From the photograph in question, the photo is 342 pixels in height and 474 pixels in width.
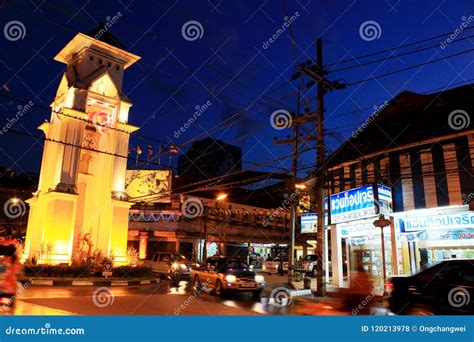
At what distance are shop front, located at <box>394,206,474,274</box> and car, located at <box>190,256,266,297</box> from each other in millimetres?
6187

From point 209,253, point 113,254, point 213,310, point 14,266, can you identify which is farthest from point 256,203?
point 14,266

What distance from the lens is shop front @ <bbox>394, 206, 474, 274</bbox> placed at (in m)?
14.0

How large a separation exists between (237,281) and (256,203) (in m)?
34.4

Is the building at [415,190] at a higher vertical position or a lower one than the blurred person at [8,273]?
higher

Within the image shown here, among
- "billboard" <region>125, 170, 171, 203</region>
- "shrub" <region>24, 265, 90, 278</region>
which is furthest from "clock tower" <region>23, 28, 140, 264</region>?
"billboard" <region>125, 170, 171, 203</region>

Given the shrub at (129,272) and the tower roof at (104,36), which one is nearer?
the shrub at (129,272)

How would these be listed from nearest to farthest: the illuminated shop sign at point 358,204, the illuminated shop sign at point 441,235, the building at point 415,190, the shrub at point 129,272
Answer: the illuminated shop sign at point 441,235
the building at point 415,190
the illuminated shop sign at point 358,204
the shrub at point 129,272

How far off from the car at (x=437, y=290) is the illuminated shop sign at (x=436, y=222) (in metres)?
6.72

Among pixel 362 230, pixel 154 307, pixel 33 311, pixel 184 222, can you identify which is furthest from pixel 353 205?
pixel 184 222

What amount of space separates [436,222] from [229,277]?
8.43m

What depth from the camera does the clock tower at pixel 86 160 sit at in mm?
20938

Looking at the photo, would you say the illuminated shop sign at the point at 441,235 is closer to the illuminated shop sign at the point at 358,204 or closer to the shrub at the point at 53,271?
the illuminated shop sign at the point at 358,204

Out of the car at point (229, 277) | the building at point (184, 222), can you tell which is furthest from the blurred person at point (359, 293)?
the building at point (184, 222)

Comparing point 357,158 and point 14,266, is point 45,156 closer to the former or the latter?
point 14,266
